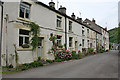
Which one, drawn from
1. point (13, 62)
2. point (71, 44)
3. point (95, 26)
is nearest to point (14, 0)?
point (13, 62)

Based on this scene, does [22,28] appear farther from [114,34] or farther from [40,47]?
[114,34]

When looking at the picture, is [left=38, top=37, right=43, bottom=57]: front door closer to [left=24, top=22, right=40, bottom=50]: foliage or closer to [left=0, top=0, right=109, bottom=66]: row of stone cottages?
[left=0, top=0, right=109, bottom=66]: row of stone cottages

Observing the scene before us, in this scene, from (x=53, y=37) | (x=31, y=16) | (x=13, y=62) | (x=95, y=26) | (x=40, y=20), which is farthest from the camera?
(x=95, y=26)

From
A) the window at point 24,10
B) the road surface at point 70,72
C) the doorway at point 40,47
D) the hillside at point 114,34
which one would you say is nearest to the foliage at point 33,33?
the window at point 24,10

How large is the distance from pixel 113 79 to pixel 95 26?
31.2m

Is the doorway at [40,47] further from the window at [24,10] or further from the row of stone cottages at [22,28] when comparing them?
the window at [24,10]

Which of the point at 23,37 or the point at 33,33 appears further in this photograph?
the point at 33,33

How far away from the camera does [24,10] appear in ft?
30.9

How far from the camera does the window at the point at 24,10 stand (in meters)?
9.26

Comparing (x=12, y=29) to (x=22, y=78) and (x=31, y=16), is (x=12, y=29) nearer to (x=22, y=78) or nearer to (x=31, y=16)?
(x=31, y=16)

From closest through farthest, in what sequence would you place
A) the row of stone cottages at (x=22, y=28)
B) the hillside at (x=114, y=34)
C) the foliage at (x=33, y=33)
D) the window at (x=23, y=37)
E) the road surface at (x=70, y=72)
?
1. the road surface at (x=70, y=72)
2. the row of stone cottages at (x=22, y=28)
3. the window at (x=23, y=37)
4. the foliage at (x=33, y=33)
5. the hillside at (x=114, y=34)

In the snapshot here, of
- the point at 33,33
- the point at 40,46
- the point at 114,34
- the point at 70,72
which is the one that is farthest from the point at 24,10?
the point at 114,34

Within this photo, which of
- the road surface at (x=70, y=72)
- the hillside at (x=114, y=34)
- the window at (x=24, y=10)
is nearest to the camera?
the road surface at (x=70, y=72)

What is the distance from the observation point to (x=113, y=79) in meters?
5.62
